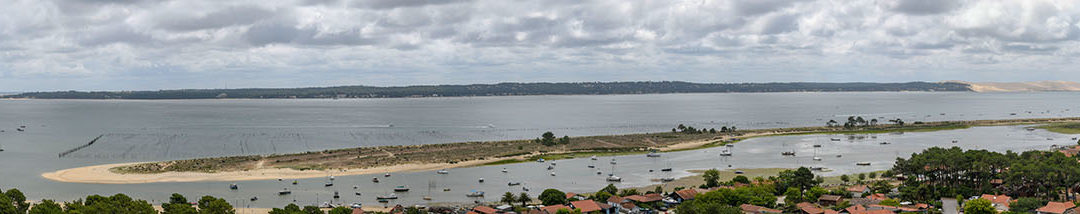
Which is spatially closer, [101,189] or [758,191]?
[758,191]

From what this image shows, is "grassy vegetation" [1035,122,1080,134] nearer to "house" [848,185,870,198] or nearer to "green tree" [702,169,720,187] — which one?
"house" [848,185,870,198]

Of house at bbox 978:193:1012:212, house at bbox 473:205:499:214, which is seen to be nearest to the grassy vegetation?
house at bbox 978:193:1012:212

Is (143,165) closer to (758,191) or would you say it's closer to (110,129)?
(758,191)

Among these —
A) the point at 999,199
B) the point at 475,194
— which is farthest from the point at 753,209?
the point at 475,194

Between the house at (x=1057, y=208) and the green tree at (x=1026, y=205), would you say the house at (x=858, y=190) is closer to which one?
the green tree at (x=1026, y=205)

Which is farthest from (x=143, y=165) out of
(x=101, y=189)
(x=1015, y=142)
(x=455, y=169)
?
(x=1015, y=142)
